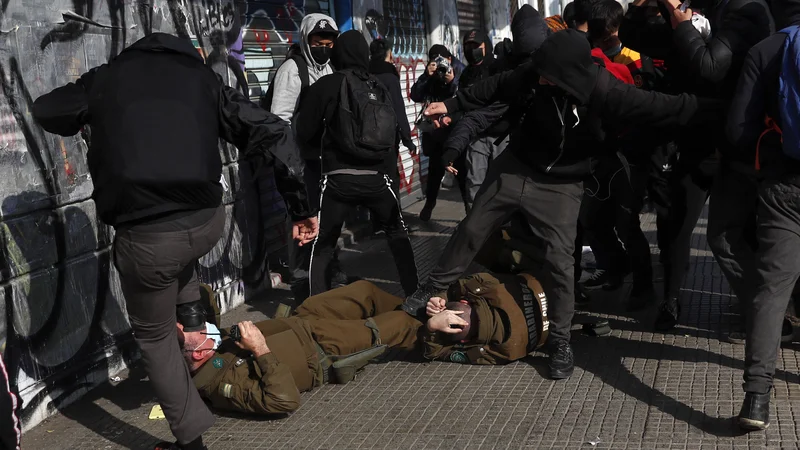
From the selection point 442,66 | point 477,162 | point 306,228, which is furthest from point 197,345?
point 442,66

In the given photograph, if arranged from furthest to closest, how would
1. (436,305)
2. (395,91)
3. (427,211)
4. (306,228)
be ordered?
(427,211), (395,91), (436,305), (306,228)

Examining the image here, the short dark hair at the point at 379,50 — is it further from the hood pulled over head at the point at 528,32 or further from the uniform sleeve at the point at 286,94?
the hood pulled over head at the point at 528,32

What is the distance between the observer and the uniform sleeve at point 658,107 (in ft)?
12.8

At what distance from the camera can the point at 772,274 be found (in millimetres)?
3631

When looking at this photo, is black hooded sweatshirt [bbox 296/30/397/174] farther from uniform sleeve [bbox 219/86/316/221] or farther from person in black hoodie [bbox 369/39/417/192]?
uniform sleeve [bbox 219/86/316/221]

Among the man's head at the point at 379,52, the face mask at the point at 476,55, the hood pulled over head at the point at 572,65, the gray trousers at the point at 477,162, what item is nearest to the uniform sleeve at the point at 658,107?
the hood pulled over head at the point at 572,65

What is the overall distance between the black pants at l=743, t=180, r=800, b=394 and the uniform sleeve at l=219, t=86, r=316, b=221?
200 centimetres

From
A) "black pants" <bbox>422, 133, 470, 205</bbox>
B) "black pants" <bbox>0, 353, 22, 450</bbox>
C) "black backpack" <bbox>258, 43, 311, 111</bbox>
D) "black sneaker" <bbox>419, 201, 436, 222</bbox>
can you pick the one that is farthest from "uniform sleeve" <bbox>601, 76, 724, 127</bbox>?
"black sneaker" <bbox>419, 201, 436, 222</bbox>

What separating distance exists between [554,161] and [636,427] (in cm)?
136

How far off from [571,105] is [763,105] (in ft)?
3.08

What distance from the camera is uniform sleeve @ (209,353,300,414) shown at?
4.01 m

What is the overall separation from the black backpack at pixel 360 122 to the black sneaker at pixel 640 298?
1.79 meters

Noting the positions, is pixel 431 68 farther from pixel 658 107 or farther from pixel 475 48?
pixel 658 107

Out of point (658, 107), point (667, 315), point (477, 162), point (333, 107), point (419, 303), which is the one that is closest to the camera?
point (658, 107)
